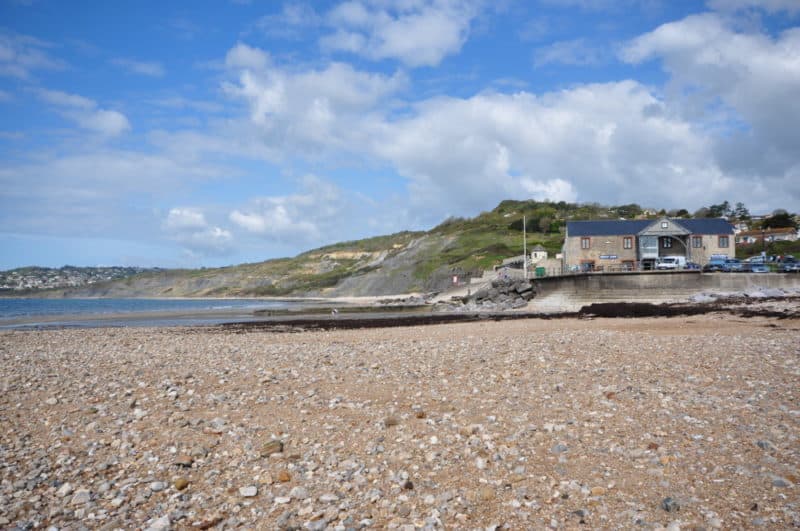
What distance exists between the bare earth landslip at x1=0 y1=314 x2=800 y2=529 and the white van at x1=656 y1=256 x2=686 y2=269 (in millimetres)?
41634

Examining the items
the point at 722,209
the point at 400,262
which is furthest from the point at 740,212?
the point at 400,262

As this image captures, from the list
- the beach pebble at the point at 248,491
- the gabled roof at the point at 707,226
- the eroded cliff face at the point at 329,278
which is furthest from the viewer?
the eroded cliff face at the point at 329,278

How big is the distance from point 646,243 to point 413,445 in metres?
56.9

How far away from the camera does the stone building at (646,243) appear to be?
2261 inches

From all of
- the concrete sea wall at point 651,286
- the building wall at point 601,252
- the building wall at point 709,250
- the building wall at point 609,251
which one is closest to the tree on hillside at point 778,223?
the building wall at point 709,250

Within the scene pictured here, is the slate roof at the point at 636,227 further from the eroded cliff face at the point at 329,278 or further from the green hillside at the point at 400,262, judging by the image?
the eroded cliff face at the point at 329,278

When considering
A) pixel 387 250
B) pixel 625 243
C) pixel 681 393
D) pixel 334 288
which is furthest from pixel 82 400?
pixel 387 250

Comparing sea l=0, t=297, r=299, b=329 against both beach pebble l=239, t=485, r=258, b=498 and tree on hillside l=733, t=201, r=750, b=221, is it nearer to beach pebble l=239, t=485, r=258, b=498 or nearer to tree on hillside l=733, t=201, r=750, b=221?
beach pebble l=239, t=485, r=258, b=498

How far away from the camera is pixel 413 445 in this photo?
789 centimetres

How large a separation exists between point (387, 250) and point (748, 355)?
478 ft

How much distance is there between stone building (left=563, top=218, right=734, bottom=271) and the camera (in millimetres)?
57438

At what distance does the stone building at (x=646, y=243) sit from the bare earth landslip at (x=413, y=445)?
4635cm

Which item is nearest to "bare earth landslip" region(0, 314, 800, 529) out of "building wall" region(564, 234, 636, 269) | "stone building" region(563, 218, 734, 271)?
"building wall" region(564, 234, 636, 269)

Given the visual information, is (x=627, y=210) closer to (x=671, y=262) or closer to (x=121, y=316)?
(x=671, y=262)
